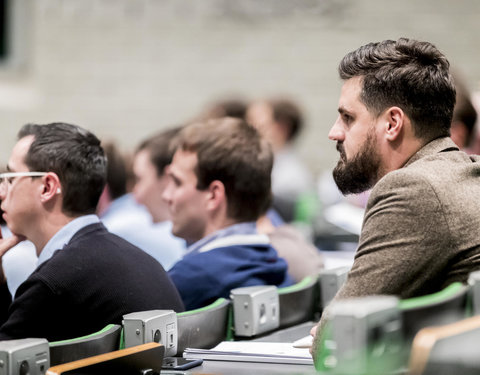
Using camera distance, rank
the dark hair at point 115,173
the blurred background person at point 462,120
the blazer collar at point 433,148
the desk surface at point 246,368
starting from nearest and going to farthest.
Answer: the desk surface at point 246,368 < the blazer collar at point 433,148 < the blurred background person at point 462,120 < the dark hair at point 115,173

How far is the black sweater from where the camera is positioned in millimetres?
2350

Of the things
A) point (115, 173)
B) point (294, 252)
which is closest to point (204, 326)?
point (294, 252)

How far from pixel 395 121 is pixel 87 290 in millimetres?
984

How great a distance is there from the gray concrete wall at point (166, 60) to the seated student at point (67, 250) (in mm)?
7402

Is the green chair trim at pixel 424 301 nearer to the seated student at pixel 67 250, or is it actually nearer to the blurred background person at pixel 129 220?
the seated student at pixel 67 250

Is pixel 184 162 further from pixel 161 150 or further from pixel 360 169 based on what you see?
pixel 161 150

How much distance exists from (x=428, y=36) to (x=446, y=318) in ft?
29.3

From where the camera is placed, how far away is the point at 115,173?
548 centimetres

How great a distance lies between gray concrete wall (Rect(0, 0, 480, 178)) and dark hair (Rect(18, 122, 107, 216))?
7373 mm

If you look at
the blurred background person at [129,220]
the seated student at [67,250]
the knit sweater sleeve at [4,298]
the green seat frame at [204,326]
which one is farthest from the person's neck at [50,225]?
the blurred background person at [129,220]

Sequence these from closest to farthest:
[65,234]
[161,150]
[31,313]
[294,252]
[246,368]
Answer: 1. [246,368]
2. [31,313]
3. [65,234]
4. [294,252]
5. [161,150]

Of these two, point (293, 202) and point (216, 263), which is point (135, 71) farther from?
point (216, 263)

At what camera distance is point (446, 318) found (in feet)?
4.93

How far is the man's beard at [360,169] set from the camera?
89.0 inches
